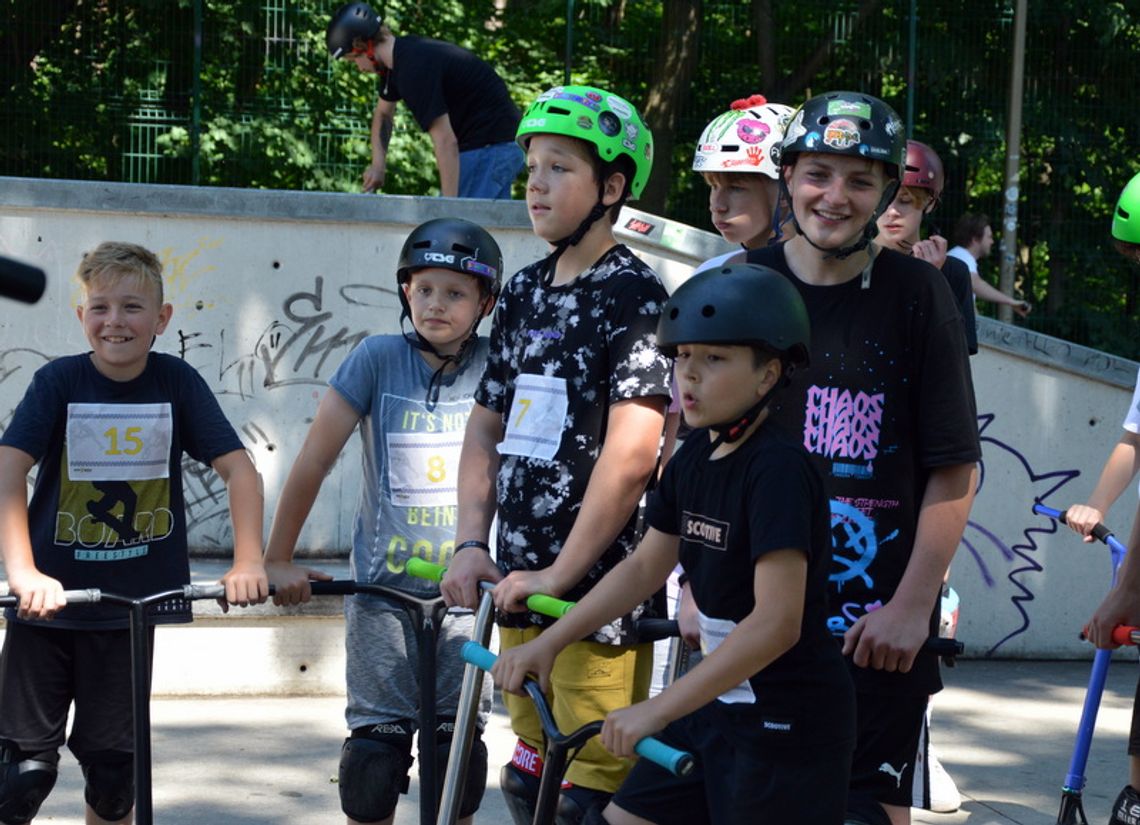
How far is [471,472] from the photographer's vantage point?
413cm

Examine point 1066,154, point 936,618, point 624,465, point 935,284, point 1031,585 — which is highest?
point 1066,154

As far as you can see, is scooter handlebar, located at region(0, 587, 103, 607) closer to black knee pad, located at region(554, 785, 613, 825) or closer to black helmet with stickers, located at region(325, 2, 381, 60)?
black knee pad, located at region(554, 785, 613, 825)

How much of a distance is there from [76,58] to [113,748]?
7949 mm

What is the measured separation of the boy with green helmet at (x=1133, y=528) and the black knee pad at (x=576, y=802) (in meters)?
1.31

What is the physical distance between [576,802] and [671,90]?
965 cm

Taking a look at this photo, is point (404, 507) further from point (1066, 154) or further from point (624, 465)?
point (1066, 154)

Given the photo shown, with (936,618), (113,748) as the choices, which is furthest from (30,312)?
(936,618)

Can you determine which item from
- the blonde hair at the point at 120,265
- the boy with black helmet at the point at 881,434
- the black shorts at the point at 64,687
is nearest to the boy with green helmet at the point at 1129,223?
the boy with black helmet at the point at 881,434

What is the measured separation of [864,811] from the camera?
3.39 metres

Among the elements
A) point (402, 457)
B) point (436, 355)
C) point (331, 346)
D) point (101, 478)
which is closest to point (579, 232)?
point (436, 355)

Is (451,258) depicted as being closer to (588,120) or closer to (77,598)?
(588,120)

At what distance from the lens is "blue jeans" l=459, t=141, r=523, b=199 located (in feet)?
32.1

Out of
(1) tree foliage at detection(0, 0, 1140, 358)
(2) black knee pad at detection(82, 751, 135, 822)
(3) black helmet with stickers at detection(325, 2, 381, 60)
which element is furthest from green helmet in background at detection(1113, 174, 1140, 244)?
(1) tree foliage at detection(0, 0, 1140, 358)

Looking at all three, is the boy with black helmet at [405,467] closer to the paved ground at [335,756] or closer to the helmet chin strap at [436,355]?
the helmet chin strap at [436,355]
